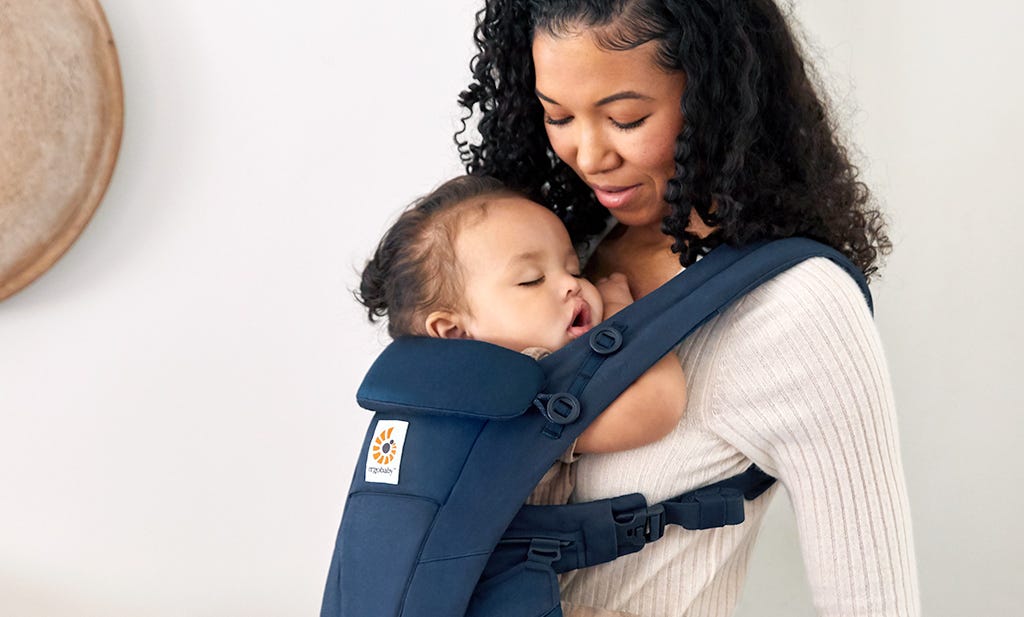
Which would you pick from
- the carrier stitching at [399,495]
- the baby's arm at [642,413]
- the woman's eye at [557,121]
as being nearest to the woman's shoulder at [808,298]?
the baby's arm at [642,413]

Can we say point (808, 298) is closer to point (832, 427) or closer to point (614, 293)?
point (832, 427)

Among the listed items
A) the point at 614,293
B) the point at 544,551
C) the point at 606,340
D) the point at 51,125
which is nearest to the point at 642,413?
the point at 606,340

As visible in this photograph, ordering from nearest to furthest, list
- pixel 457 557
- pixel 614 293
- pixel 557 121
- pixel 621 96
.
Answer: pixel 457 557 → pixel 621 96 → pixel 557 121 → pixel 614 293

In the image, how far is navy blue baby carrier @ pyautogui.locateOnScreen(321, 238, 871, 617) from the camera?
3.67ft

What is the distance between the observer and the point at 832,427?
3.77 feet

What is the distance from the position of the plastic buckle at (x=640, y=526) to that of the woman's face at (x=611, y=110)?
450 mm

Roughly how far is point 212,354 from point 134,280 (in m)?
0.22

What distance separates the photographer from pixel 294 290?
1990 mm

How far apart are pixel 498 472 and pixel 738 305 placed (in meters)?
0.39

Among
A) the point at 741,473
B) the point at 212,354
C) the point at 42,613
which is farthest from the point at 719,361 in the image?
the point at 42,613

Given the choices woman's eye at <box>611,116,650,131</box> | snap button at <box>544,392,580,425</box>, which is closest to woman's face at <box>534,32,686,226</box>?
woman's eye at <box>611,116,650,131</box>

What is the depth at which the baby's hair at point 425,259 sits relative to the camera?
1.33 m

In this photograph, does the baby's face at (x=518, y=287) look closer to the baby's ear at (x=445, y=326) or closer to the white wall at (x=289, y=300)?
the baby's ear at (x=445, y=326)

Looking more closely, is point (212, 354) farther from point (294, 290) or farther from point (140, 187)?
point (140, 187)
